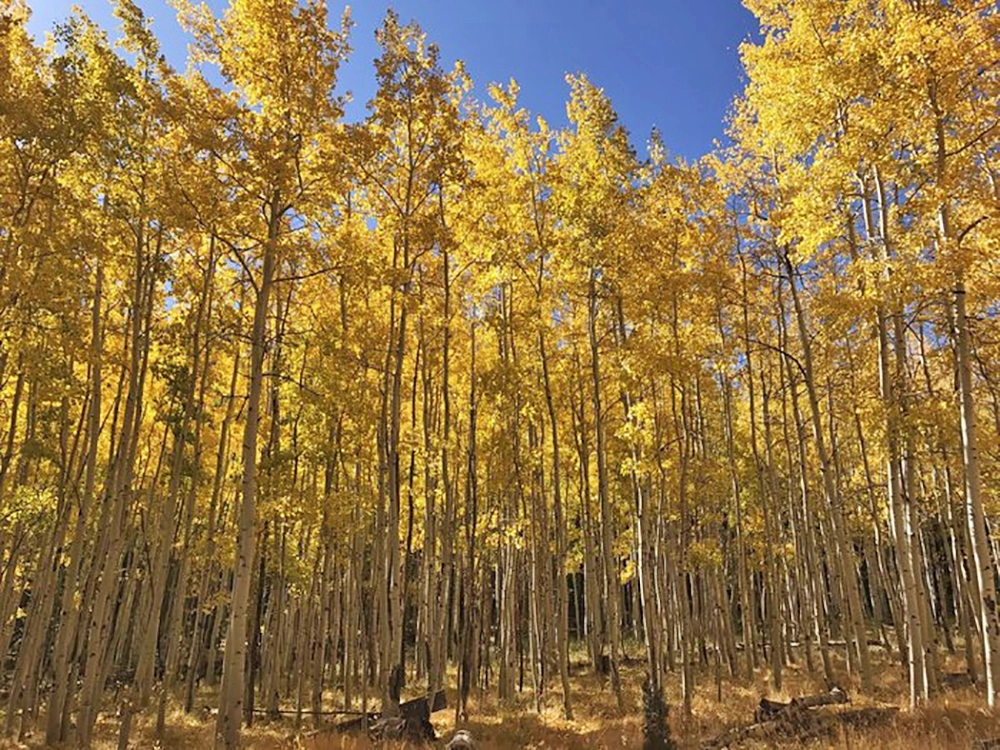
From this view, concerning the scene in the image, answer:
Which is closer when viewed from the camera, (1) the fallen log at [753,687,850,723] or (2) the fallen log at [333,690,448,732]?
(2) the fallen log at [333,690,448,732]

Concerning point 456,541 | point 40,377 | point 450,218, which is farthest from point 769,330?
point 40,377

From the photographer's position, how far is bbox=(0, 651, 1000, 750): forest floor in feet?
26.1

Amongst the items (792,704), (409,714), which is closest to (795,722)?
(792,704)

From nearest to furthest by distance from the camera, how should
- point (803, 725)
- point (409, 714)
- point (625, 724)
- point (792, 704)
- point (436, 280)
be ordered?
point (803, 725)
point (409, 714)
point (792, 704)
point (625, 724)
point (436, 280)

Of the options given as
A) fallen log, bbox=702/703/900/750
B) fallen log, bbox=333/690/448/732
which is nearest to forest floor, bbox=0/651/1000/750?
fallen log, bbox=702/703/900/750

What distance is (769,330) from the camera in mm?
16531

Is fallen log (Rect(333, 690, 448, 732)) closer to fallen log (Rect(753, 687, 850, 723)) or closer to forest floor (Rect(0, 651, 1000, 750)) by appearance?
forest floor (Rect(0, 651, 1000, 750))

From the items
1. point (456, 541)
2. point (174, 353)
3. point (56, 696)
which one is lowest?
point (56, 696)

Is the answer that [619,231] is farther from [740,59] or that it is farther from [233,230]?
[233,230]

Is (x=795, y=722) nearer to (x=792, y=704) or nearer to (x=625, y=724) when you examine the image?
(x=792, y=704)

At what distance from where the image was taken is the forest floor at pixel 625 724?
7.96 m

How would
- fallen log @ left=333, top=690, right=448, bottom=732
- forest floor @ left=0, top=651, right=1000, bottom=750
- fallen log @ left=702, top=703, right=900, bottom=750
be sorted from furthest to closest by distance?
fallen log @ left=333, top=690, right=448, bottom=732 → fallen log @ left=702, top=703, right=900, bottom=750 → forest floor @ left=0, top=651, right=1000, bottom=750

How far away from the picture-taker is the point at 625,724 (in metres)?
11.8

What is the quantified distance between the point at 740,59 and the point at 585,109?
3166mm
